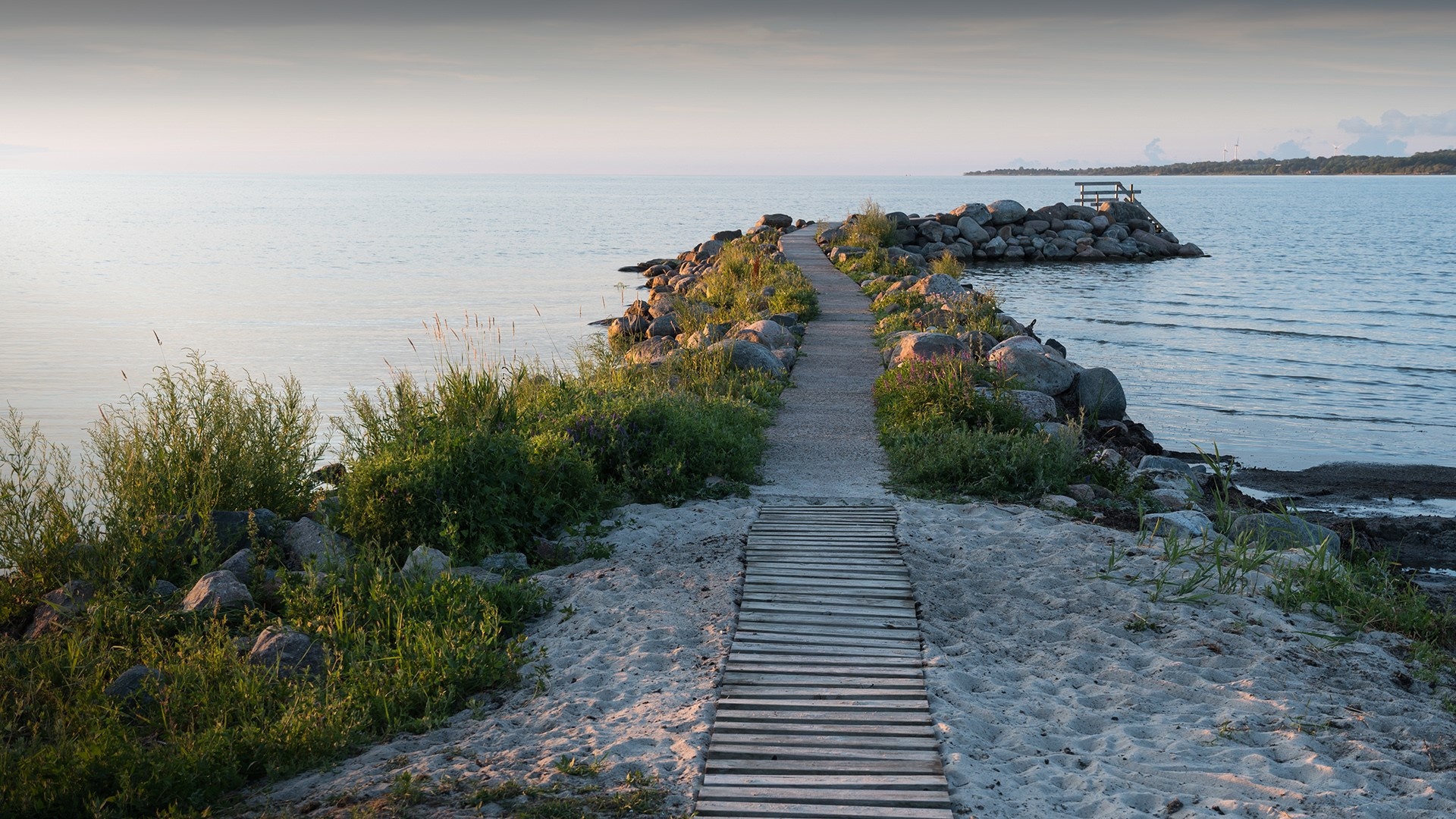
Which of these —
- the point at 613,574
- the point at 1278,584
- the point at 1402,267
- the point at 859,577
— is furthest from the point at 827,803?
the point at 1402,267

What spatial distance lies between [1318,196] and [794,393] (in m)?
126

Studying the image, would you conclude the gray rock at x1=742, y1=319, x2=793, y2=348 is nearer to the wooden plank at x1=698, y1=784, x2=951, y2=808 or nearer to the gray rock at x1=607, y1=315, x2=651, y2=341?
the gray rock at x1=607, y1=315, x2=651, y2=341

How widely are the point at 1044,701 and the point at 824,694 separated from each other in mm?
1086

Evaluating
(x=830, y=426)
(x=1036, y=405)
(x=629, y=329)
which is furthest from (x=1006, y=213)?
(x=830, y=426)

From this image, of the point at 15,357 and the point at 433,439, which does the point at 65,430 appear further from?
the point at 433,439

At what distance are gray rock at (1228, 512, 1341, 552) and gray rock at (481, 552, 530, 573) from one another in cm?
507

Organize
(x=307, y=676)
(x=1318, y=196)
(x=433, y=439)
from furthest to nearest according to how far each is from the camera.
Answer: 1. (x=1318, y=196)
2. (x=433, y=439)
3. (x=307, y=676)

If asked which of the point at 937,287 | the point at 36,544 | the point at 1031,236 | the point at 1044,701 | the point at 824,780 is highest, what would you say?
the point at 1031,236

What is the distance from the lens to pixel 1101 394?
13617 millimetres

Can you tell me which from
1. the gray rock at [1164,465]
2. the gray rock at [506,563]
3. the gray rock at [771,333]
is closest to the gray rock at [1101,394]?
the gray rock at [1164,465]

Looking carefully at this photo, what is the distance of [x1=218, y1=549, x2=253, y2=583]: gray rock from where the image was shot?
22.6 feet

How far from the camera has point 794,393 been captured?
12.1 metres

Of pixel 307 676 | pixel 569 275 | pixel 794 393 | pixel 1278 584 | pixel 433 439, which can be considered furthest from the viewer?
pixel 569 275

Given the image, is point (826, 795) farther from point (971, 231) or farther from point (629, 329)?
point (971, 231)
